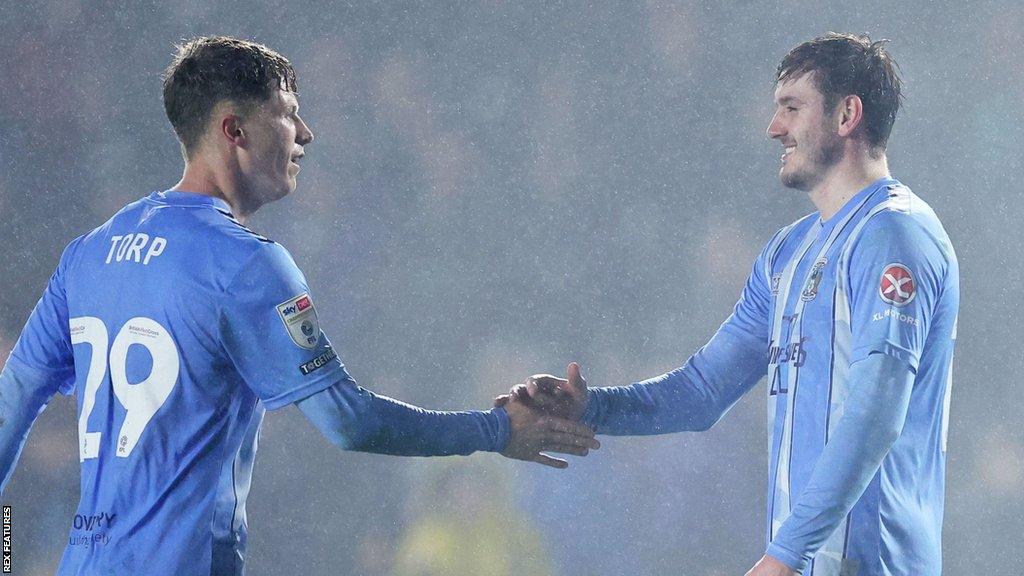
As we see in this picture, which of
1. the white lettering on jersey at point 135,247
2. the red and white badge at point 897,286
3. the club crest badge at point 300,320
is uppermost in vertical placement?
the red and white badge at point 897,286

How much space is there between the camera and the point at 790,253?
9.14 ft

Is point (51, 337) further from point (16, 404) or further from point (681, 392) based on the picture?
point (681, 392)

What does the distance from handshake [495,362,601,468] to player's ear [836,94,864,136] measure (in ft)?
3.00

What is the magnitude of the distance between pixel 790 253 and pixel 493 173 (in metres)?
3.38

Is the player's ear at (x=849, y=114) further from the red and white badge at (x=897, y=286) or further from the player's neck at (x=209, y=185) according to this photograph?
the player's neck at (x=209, y=185)

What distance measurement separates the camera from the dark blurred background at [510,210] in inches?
220

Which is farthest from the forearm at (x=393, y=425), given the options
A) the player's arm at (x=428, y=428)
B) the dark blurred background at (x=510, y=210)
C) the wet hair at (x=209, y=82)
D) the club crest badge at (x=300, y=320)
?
the dark blurred background at (x=510, y=210)

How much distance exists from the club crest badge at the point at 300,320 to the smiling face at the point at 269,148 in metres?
0.38

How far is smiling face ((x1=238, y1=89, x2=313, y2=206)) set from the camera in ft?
7.88

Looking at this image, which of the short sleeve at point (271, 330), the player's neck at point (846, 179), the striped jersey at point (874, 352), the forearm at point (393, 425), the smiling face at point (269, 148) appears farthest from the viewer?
the player's neck at point (846, 179)

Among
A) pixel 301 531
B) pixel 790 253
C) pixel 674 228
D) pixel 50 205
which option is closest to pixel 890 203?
pixel 790 253

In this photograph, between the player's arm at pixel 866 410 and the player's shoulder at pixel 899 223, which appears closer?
the player's arm at pixel 866 410

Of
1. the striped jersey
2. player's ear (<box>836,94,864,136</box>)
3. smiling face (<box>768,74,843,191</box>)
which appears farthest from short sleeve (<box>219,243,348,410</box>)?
player's ear (<box>836,94,864,136</box>)

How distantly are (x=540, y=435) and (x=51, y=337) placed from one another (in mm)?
1227
